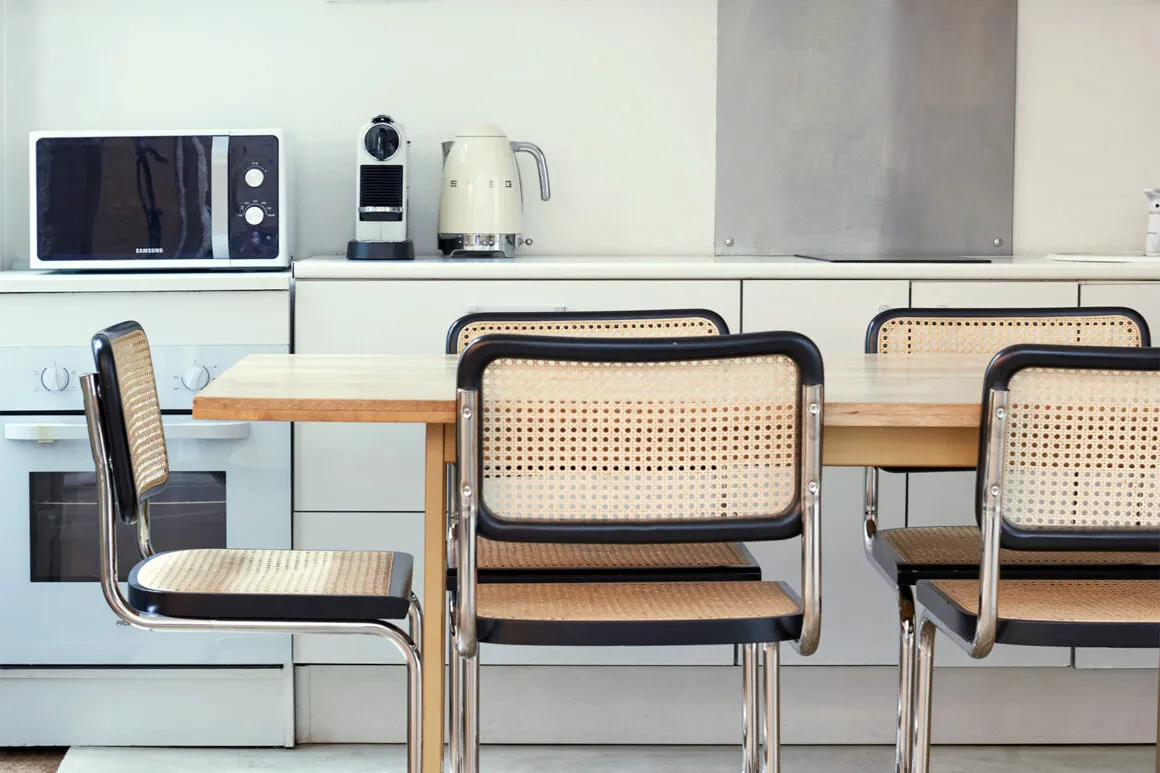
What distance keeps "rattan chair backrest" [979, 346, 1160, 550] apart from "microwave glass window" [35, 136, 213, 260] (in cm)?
177

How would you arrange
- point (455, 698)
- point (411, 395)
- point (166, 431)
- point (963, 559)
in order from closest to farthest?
point (411, 395), point (455, 698), point (963, 559), point (166, 431)

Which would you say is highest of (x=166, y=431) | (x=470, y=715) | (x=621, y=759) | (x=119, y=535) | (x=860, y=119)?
(x=860, y=119)

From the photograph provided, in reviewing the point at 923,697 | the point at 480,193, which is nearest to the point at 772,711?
the point at 923,697

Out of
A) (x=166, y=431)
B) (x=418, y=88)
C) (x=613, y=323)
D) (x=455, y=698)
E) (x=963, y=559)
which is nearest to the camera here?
(x=455, y=698)

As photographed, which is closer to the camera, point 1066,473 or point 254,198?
point 1066,473

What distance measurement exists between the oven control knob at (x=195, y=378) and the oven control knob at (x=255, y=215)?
339 mm

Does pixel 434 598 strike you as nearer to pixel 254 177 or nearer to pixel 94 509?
pixel 94 509

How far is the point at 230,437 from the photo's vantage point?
254 centimetres

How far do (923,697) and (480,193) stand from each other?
156 cm

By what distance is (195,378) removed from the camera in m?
2.55

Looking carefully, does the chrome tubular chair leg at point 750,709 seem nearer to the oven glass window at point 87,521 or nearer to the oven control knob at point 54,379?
the oven glass window at point 87,521

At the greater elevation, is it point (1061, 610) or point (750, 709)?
point (1061, 610)

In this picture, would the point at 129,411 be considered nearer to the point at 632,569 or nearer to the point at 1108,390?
the point at 632,569

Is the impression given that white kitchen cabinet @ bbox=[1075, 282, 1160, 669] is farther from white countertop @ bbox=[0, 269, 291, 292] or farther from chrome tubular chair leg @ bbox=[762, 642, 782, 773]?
white countertop @ bbox=[0, 269, 291, 292]
